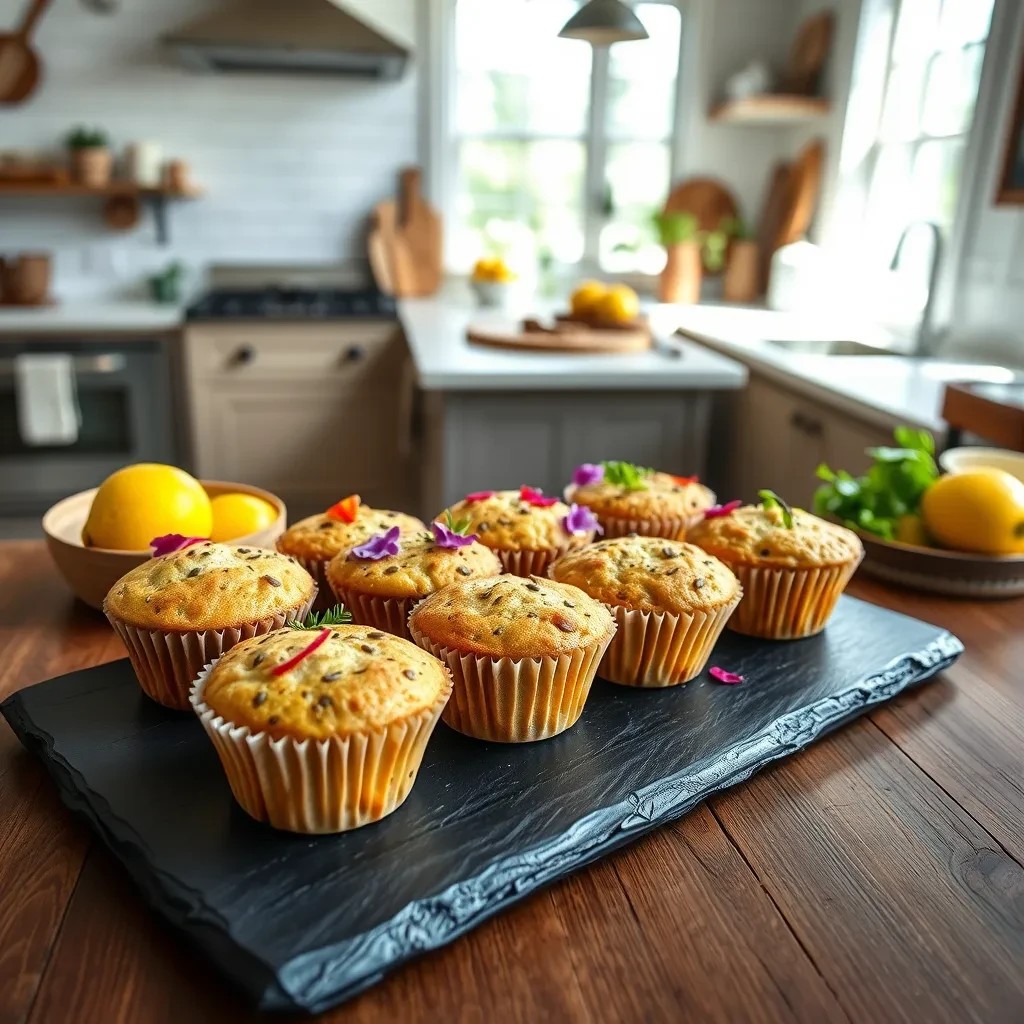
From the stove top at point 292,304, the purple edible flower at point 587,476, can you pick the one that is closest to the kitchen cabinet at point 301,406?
the stove top at point 292,304

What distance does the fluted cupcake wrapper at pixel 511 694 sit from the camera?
0.79 meters

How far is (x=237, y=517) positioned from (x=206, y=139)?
10.8 ft

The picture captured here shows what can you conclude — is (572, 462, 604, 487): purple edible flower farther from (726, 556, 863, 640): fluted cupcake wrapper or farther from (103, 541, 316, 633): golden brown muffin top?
(103, 541, 316, 633): golden brown muffin top

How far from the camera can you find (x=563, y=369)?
2.44 m

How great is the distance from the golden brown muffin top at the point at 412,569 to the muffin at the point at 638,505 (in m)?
0.24

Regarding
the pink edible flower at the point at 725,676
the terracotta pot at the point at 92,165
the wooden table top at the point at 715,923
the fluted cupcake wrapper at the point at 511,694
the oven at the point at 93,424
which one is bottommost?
the oven at the point at 93,424

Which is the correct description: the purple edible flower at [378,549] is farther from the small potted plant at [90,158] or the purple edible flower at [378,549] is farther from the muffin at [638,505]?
the small potted plant at [90,158]

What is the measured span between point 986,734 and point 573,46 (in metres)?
3.78

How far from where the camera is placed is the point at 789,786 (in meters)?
0.79

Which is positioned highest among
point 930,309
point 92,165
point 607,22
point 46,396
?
point 607,22

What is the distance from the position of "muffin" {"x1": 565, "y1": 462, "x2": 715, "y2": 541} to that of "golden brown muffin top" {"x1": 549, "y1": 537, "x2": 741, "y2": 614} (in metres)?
0.17

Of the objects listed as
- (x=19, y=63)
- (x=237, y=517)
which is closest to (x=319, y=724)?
(x=237, y=517)

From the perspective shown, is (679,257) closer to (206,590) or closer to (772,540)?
(772,540)

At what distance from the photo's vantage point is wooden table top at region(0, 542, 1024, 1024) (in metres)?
0.56
